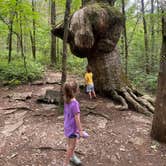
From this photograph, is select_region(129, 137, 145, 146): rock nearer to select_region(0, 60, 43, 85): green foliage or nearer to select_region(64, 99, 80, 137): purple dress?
select_region(64, 99, 80, 137): purple dress

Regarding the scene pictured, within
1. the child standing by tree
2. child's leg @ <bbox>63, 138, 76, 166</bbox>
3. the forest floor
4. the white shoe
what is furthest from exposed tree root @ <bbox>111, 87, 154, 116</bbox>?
child's leg @ <bbox>63, 138, 76, 166</bbox>

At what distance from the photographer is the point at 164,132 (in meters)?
6.33

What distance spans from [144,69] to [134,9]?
14.0ft

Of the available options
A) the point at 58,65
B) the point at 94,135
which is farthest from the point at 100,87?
the point at 58,65

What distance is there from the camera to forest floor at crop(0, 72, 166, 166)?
18.2 ft

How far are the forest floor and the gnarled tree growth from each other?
55 centimetres

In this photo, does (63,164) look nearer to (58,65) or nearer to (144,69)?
(58,65)

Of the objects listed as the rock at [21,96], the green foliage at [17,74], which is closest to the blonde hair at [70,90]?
the rock at [21,96]

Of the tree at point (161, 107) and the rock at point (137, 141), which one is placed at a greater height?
the tree at point (161, 107)

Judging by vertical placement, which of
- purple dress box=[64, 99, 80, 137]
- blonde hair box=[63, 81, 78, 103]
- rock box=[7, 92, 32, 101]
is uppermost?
blonde hair box=[63, 81, 78, 103]

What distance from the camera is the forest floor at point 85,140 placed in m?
5.55

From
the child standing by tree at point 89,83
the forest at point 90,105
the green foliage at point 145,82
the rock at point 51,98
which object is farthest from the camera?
the green foliage at point 145,82

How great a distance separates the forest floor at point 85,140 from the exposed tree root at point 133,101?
25 centimetres

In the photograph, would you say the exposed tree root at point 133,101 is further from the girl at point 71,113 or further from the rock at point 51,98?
the girl at point 71,113
